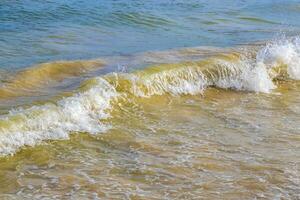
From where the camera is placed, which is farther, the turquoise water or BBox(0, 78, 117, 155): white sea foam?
the turquoise water

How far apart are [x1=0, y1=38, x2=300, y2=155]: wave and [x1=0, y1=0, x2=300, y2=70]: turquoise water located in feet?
5.66

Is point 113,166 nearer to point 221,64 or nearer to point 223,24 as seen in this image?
point 221,64

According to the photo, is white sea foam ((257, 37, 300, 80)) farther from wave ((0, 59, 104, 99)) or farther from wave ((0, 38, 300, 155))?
wave ((0, 59, 104, 99))

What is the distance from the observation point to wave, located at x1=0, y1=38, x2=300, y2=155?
22.5 feet

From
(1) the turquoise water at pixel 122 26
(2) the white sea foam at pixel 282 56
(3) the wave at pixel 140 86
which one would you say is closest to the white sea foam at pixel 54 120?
(3) the wave at pixel 140 86

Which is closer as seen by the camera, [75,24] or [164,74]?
[164,74]

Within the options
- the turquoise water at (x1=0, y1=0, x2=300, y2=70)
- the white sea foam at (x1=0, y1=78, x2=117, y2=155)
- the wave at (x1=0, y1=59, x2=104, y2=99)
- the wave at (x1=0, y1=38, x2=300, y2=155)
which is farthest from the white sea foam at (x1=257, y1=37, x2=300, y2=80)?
the white sea foam at (x1=0, y1=78, x2=117, y2=155)

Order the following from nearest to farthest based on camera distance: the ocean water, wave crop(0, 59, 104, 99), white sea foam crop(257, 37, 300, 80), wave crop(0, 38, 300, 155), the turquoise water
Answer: the ocean water
wave crop(0, 38, 300, 155)
wave crop(0, 59, 104, 99)
white sea foam crop(257, 37, 300, 80)
the turquoise water

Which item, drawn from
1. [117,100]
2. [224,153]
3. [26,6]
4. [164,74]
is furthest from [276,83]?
[26,6]

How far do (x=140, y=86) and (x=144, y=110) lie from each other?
999 millimetres

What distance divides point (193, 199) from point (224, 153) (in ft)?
4.28

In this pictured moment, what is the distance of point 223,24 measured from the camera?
52.5ft

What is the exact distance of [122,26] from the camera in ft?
47.5

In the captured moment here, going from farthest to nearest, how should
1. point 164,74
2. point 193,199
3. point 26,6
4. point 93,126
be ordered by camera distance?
point 26,6 < point 164,74 < point 93,126 < point 193,199
